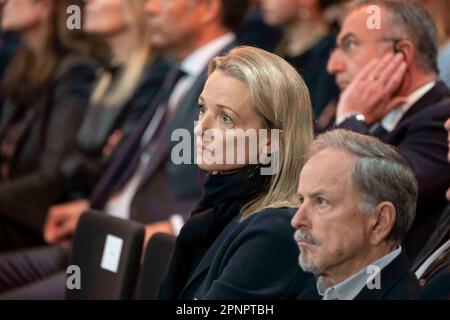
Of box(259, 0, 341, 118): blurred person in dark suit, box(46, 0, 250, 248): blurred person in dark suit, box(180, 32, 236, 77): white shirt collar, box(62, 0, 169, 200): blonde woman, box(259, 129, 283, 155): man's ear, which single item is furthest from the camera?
box(62, 0, 169, 200): blonde woman

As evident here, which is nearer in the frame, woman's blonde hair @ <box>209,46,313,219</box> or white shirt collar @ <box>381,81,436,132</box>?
woman's blonde hair @ <box>209,46,313,219</box>

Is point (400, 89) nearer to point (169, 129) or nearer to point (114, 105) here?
point (169, 129)

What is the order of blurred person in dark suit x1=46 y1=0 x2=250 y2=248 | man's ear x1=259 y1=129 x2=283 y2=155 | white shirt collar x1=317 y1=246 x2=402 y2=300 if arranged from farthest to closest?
blurred person in dark suit x1=46 y1=0 x2=250 y2=248 < man's ear x1=259 y1=129 x2=283 y2=155 < white shirt collar x1=317 y1=246 x2=402 y2=300

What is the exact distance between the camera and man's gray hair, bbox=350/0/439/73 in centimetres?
363

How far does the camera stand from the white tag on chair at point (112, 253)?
3.51 meters

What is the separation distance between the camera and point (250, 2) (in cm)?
509

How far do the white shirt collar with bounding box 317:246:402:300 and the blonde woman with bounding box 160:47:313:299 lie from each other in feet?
0.58

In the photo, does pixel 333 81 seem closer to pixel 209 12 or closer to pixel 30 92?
pixel 209 12

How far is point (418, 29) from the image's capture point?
3.64 metres

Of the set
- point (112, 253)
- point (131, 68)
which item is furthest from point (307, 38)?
point (112, 253)

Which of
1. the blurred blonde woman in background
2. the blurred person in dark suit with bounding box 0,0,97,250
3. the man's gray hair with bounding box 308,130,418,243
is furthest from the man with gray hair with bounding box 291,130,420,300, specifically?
the blurred person in dark suit with bounding box 0,0,97,250

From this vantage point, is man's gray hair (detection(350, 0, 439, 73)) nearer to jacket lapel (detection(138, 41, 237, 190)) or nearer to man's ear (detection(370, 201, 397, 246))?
jacket lapel (detection(138, 41, 237, 190))

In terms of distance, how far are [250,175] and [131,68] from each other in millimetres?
2542
